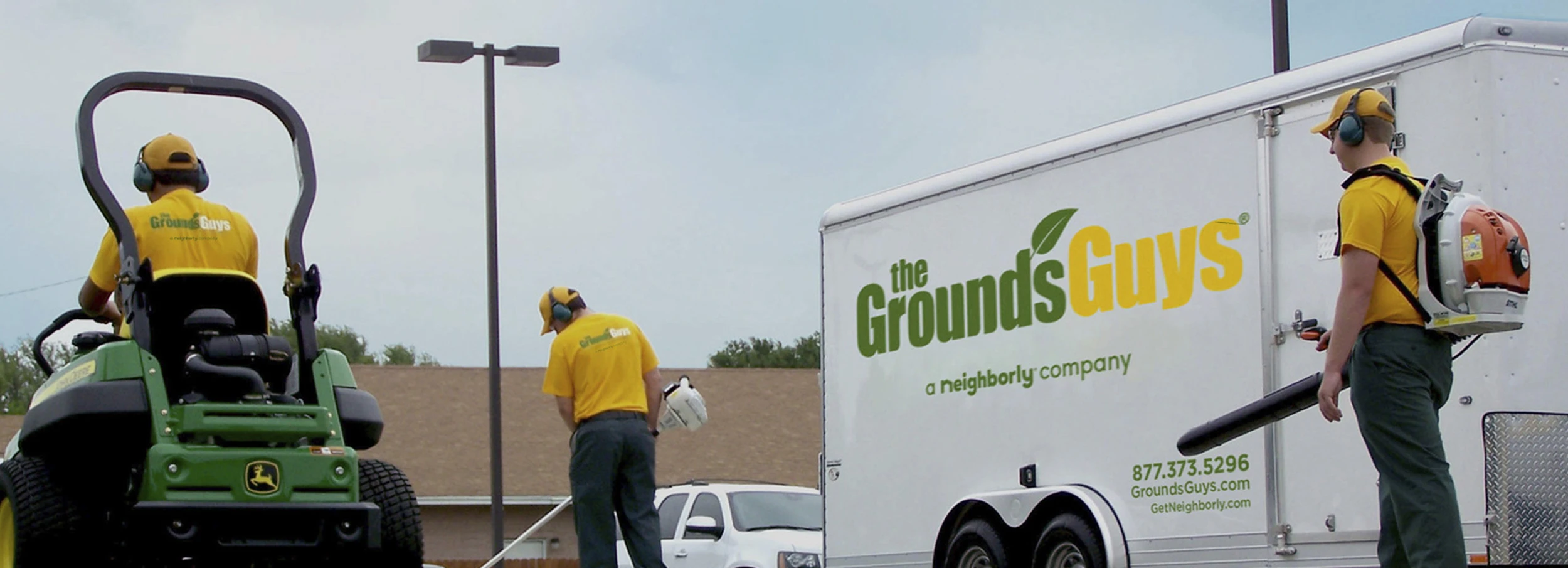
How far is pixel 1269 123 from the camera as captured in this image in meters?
8.52

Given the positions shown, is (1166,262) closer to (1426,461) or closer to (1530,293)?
(1530,293)

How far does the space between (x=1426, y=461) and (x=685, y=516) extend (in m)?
11.0

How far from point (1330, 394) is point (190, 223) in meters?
4.32

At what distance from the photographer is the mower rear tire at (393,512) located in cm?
754

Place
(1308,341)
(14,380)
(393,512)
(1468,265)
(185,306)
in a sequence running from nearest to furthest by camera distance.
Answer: (1468,265), (185,306), (393,512), (1308,341), (14,380)

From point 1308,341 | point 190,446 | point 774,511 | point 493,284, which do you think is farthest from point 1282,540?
point 493,284

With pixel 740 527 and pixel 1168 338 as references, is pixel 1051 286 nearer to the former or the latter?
pixel 1168 338

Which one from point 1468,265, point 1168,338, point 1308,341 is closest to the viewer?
point 1468,265

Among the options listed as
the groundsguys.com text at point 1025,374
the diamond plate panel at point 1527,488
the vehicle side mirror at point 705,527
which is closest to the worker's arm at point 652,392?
the groundsguys.com text at point 1025,374

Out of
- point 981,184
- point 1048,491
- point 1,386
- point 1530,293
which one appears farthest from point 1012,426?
point 1,386

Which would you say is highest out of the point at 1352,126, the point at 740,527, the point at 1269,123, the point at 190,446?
the point at 1269,123

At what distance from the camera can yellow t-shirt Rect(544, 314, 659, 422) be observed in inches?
384

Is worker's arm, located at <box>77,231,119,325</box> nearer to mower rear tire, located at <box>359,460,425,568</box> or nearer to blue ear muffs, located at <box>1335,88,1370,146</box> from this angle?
mower rear tire, located at <box>359,460,425,568</box>

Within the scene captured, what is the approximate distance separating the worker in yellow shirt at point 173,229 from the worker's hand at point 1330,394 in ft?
13.7
